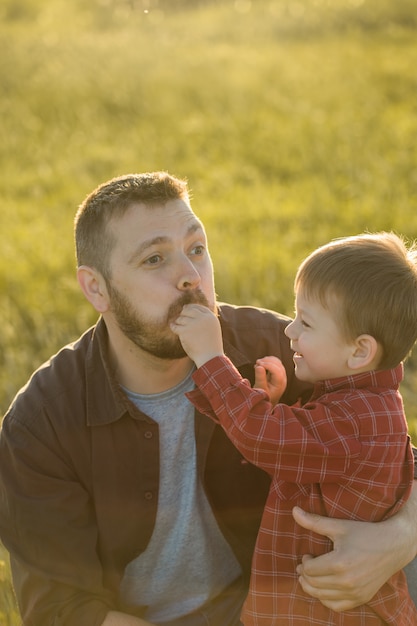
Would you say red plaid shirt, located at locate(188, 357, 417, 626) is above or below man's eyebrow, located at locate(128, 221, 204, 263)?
below

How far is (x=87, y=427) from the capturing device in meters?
3.53

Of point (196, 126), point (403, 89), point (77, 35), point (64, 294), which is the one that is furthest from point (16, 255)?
point (77, 35)

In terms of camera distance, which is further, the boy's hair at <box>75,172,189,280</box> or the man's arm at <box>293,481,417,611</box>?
the boy's hair at <box>75,172,189,280</box>

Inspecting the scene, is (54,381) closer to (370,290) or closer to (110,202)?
(110,202)

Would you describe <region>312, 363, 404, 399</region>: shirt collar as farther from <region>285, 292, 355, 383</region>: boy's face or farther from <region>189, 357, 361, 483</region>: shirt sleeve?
<region>189, 357, 361, 483</region>: shirt sleeve

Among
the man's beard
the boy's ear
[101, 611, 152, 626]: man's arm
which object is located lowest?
[101, 611, 152, 626]: man's arm

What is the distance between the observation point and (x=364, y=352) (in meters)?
3.05

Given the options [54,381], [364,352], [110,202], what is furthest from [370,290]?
[54,381]

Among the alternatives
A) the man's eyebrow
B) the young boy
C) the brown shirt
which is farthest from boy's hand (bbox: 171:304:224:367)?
the brown shirt

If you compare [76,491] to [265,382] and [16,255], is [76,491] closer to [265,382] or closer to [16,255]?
[265,382]

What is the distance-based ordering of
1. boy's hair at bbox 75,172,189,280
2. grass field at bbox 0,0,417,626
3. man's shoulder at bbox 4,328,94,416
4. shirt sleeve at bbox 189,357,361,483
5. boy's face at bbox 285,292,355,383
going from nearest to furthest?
shirt sleeve at bbox 189,357,361,483, boy's face at bbox 285,292,355,383, man's shoulder at bbox 4,328,94,416, boy's hair at bbox 75,172,189,280, grass field at bbox 0,0,417,626

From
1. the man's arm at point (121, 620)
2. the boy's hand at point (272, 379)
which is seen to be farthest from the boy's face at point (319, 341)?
the man's arm at point (121, 620)

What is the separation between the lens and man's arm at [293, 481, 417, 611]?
10.1ft

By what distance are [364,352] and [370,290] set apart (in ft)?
0.72
